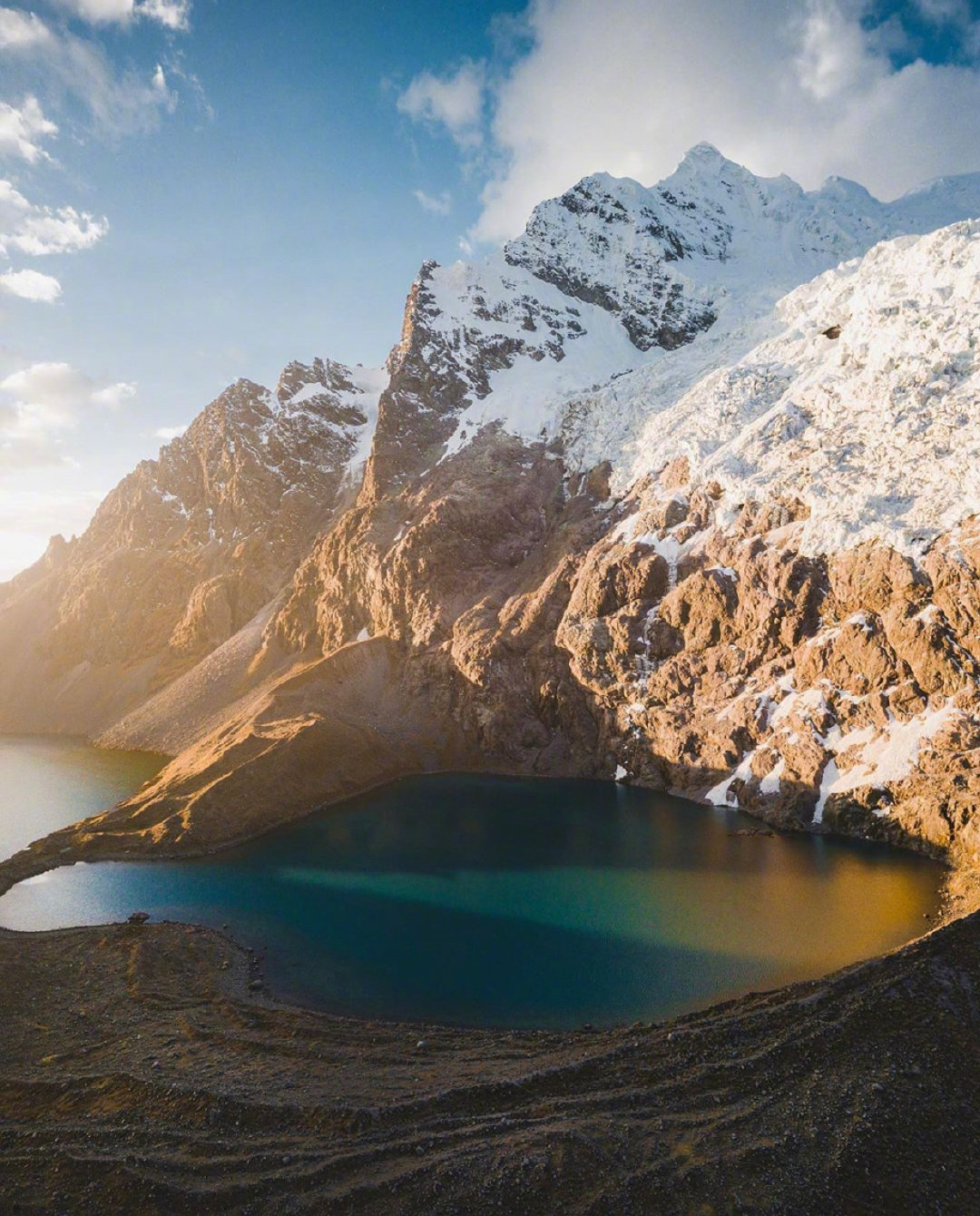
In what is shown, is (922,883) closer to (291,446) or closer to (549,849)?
(549,849)

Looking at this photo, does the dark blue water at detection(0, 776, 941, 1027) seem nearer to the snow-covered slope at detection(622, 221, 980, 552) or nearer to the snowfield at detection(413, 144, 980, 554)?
the snow-covered slope at detection(622, 221, 980, 552)

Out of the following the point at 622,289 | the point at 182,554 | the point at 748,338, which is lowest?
the point at 182,554

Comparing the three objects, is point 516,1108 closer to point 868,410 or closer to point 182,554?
point 868,410

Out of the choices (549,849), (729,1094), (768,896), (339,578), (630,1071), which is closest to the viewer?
(729,1094)

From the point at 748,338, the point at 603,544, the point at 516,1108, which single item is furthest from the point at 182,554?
the point at 516,1108

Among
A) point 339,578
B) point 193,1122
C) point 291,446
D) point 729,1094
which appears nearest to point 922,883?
point 729,1094

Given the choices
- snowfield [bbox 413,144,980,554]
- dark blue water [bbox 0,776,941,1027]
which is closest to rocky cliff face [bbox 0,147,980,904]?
snowfield [bbox 413,144,980,554]
